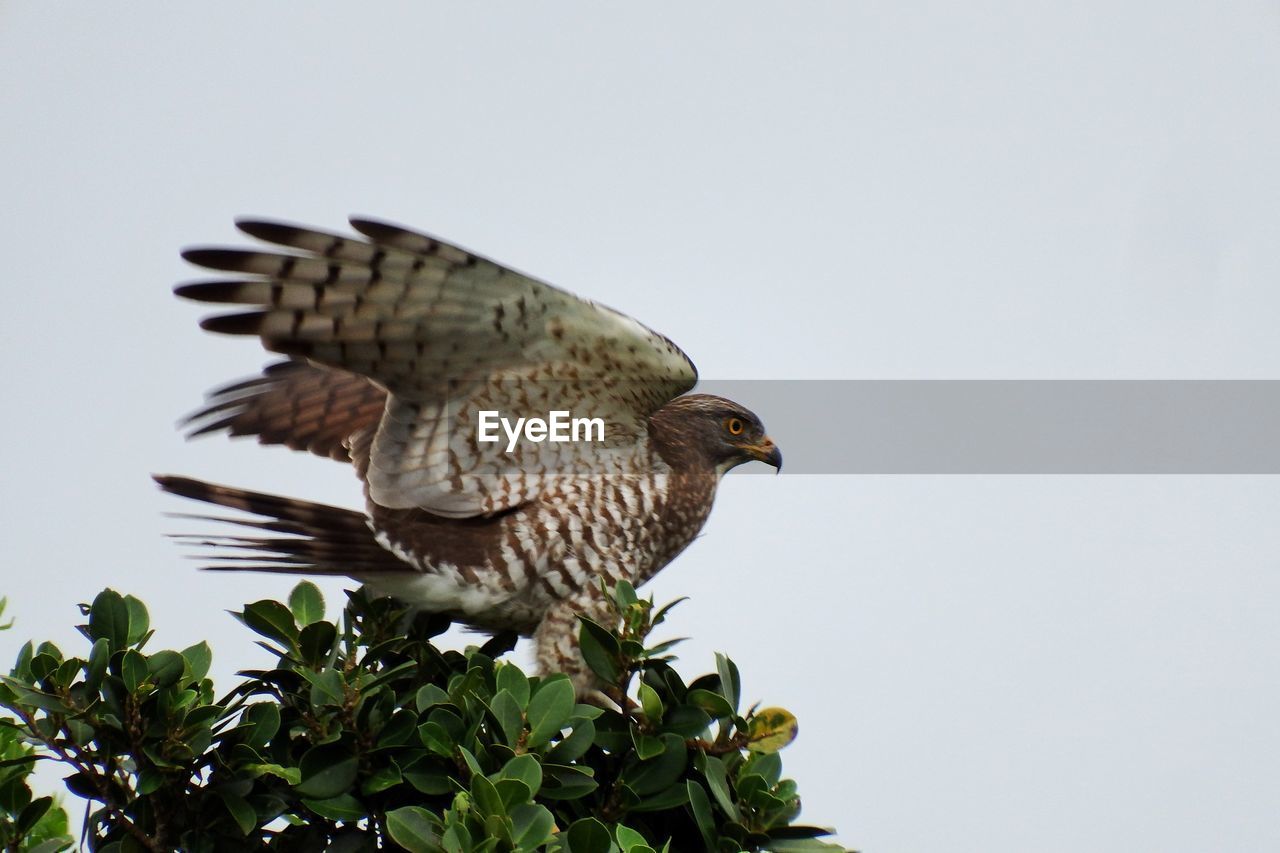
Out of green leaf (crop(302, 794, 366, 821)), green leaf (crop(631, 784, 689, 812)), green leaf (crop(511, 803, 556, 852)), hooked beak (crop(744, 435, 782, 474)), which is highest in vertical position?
hooked beak (crop(744, 435, 782, 474))

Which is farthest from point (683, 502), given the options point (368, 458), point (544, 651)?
point (368, 458)

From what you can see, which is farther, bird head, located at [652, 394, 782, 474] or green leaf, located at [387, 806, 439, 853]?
bird head, located at [652, 394, 782, 474]

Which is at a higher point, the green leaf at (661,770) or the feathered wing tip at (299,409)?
the feathered wing tip at (299,409)

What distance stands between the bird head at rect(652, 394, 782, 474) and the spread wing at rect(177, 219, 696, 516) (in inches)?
13.8

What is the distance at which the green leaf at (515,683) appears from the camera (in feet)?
9.27

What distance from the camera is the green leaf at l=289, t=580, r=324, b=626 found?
3244 millimetres

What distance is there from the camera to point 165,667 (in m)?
2.73

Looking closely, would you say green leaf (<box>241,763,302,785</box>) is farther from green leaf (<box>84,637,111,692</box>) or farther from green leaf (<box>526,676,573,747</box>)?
green leaf (<box>526,676,573,747</box>)

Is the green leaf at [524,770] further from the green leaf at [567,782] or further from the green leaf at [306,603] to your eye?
the green leaf at [306,603]

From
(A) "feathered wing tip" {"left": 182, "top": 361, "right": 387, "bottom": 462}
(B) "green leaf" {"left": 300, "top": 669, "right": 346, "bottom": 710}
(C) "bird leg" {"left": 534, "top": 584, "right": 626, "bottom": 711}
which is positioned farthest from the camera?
(A) "feathered wing tip" {"left": 182, "top": 361, "right": 387, "bottom": 462}

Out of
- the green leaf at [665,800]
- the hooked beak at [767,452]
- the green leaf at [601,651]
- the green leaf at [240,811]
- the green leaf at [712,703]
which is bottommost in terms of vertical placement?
the green leaf at [240,811]

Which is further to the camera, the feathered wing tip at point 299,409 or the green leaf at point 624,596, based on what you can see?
the feathered wing tip at point 299,409

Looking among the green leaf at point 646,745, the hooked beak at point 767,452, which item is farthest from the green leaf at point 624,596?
the hooked beak at point 767,452

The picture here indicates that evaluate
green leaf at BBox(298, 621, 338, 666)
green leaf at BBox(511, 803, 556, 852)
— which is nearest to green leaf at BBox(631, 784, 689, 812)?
green leaf at BBox(511, 803, 556, 852)
